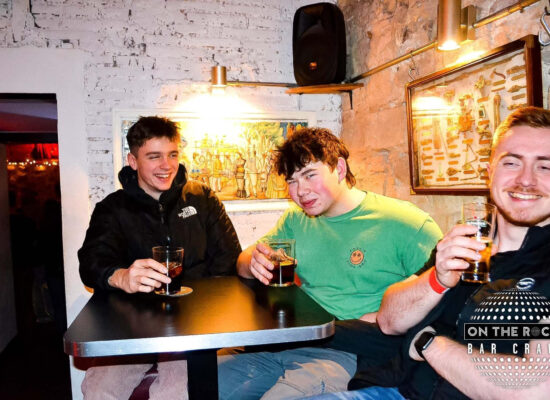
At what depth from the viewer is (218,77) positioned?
3.16 m

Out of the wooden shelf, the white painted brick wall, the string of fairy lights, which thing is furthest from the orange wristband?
the string of fairy lights

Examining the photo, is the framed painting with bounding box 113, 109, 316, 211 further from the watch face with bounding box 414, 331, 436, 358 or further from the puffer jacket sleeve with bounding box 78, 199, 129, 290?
the watch face with bounding box 414, 331, 436, 358

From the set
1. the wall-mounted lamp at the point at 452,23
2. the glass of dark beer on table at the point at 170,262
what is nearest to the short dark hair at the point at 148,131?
the glass of dark beer on table at the point at 170,262

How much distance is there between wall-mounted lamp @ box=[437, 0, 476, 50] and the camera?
6.39 ft

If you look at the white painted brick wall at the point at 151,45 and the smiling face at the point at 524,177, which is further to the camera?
the white painted brick wall at the point at 151,45

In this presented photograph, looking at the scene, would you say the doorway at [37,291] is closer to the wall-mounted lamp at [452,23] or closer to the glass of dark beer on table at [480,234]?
the wall-mounted lamp at [452,23]

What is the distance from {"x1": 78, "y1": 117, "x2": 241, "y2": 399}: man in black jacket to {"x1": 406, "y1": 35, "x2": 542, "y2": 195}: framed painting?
1183 mm

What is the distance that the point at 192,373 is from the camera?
159 centimetres

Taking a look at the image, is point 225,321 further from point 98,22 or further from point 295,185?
point 98,22

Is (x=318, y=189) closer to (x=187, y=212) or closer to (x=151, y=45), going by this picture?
(x=187, y=212)

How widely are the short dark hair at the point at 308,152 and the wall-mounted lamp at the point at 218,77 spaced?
115cm

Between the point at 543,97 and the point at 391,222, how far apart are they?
0.75m

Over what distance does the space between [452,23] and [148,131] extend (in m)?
1.58

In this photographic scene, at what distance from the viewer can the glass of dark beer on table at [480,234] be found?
A: 4.04 feet
